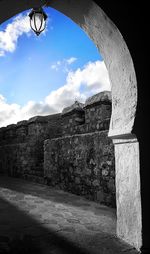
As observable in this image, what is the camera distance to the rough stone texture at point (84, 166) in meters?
4.30

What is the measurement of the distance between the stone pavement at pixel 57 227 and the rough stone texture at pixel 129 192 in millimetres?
127

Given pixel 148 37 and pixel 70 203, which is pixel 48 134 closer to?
pixel 70 203

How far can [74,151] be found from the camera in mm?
5543

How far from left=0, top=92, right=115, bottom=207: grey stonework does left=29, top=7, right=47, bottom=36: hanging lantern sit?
2.10 metres

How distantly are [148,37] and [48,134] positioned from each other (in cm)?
629

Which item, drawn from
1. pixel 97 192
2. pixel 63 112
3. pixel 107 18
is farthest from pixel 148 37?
pixel 63 112

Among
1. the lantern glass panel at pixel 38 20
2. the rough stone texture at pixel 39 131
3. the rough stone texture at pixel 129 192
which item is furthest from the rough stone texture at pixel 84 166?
the lantern glass panel at pixel 38 20

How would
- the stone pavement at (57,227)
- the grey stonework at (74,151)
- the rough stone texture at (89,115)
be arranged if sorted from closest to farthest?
the stone pavement at (57,227) → the grey stonework at (74,151) → the rough stone texture at (89,115)

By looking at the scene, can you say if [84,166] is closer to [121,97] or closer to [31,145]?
[121,97]

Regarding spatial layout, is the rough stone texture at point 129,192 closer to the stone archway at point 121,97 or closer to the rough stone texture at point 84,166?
the stone archway at point 121,97

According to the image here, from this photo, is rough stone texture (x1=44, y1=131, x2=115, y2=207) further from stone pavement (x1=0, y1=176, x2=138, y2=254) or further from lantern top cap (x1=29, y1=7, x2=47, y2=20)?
lantern top cap (x1=29, y1=7, x2=47, y2=20)

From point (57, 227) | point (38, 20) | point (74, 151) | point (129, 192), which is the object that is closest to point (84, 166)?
point (74, 151)

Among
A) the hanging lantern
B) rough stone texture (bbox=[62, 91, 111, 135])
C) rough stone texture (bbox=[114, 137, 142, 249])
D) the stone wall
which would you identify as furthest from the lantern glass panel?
the stone wall

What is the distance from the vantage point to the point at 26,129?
9109mm
